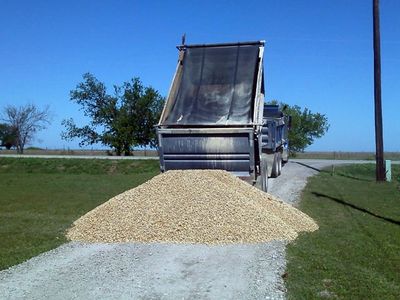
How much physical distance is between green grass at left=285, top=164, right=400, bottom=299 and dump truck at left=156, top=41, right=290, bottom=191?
259cm

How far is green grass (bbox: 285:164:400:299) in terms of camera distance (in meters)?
6.38

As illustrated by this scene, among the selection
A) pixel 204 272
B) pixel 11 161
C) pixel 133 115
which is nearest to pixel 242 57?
pixel 204 272

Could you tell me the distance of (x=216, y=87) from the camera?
45.7 feet

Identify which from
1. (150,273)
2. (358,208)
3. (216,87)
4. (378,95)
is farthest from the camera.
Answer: (378,95)

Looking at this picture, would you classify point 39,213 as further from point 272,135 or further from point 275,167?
point 275,167

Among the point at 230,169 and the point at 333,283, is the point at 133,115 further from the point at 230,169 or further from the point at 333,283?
the point at 333,283

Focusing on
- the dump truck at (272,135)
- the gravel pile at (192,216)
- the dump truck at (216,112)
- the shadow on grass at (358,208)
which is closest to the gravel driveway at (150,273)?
the gravel pile at (192,216)

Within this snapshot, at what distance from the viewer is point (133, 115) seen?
53.4m

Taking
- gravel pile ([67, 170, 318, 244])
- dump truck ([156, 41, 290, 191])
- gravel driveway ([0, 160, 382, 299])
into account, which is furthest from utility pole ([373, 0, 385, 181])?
gravel driveway ([0, 160, 382, 299])

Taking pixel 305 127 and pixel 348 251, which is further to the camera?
pixel 305 127

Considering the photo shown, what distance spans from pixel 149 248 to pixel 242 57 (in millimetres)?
7115

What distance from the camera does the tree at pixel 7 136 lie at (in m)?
78.9

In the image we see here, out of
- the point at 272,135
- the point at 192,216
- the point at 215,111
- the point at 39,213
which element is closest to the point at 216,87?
the point at 215,111

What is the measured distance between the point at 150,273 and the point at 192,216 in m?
3.06
